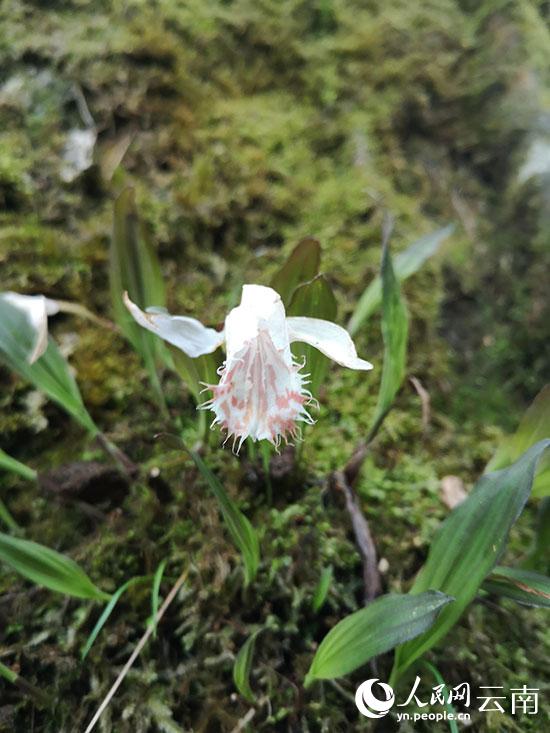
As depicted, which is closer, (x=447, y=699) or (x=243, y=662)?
(x=243, y=662)

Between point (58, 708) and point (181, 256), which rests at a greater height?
point (181, 256)

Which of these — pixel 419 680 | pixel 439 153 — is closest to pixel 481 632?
pixel 419 680

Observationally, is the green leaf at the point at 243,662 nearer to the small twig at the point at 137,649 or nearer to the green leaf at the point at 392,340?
the small twig at the point at 137,649

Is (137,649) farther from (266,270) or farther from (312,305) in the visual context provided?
(266,270)

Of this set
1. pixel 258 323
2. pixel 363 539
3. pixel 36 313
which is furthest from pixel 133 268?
pixel 363 539

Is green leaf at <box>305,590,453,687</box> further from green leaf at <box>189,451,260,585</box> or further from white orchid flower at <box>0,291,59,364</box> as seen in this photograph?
white orchid flower at <box>0,291,59,364</box>

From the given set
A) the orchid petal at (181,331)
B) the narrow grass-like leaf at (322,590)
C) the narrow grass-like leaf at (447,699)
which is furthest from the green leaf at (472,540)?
the orchid petal at (181,331)

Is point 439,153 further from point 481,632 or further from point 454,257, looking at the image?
point 481,632
